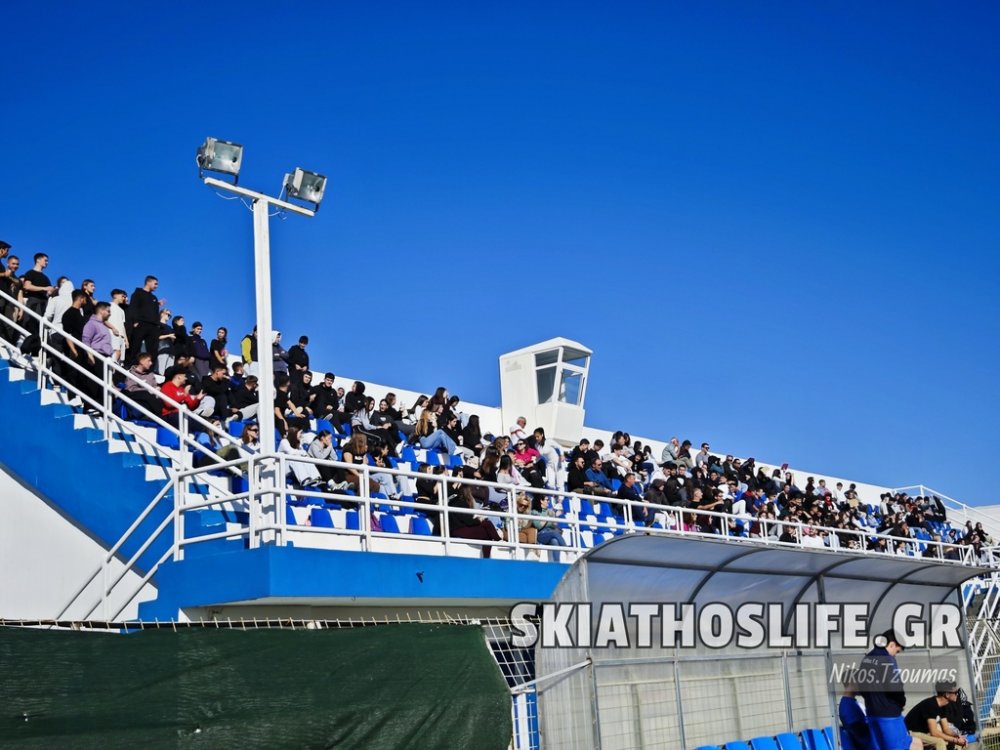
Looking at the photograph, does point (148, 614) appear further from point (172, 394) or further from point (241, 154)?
point (241, 154)

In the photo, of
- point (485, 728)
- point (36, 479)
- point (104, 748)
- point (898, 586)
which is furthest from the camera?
point (898, 586)

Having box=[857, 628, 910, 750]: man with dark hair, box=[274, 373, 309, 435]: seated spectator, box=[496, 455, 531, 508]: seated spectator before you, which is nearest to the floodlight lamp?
box=[274, 373, 309, 435]: seated spectator

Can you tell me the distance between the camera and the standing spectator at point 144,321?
14.8 meters

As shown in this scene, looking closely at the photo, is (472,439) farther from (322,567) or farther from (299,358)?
(322,567)

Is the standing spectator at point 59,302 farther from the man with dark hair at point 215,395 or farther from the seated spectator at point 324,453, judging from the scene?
the seated spectator at point 324,453

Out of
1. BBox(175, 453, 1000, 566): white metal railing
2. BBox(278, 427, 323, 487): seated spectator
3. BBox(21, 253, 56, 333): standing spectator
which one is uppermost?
BBox(21, 253, 56, 333): standing spectator

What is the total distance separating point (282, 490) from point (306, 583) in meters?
0.93

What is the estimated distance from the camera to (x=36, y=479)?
42.1 ft

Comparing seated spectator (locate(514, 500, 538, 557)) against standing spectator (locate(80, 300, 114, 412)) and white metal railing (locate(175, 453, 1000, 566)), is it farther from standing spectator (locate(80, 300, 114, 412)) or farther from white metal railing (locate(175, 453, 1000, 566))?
standing spectator (locate(80, 300, 114, 412))

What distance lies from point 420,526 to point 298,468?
1959mm

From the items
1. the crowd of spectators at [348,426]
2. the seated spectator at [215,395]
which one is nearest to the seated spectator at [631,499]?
the crowd of spectators at [348,426]

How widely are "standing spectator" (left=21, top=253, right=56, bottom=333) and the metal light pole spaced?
3.45 metres

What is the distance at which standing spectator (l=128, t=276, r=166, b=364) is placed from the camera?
1480 cm

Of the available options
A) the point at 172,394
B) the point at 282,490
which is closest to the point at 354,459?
the point at 172,394
